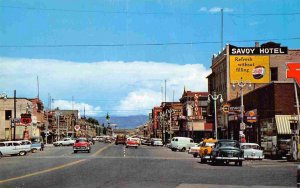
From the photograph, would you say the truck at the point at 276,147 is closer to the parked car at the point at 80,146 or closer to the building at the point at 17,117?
the parked car at the point at 80,146

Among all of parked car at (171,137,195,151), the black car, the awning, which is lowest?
parked car at (171,137,195,151)

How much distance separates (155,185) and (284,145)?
31917 mm

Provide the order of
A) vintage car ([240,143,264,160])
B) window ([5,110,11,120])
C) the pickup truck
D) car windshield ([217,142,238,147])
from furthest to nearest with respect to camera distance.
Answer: the pickup truck → window ([5,110,11,120]) → vintage car ([240,143,264,160]) → car windshield ([217,142,238,147])

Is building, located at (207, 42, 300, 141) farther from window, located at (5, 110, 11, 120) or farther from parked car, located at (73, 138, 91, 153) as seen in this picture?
window, located at (5, 110, 11, 120)

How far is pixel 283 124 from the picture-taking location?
54656mm

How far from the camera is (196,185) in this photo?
21141mm

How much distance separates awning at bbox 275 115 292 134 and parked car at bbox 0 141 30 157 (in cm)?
3036

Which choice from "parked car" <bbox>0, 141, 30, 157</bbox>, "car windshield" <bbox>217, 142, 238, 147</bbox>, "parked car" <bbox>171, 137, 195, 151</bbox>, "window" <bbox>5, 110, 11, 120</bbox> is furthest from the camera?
"window" <bbox>5, 110, 11, 120</bbox>

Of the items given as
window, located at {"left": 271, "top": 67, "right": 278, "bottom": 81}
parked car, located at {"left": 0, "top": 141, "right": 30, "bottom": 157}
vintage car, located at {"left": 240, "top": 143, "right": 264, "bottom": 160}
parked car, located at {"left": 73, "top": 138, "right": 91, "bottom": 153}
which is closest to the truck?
vintage car, located at {"left": 240, "top": 143, "right": 264, "bottom": 160}

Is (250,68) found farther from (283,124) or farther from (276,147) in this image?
(276,147)

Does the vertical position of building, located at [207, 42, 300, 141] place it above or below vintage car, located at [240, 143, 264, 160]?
above

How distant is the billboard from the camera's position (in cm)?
7975

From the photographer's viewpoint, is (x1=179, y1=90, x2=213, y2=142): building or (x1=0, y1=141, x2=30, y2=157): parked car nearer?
(x1=0, y1=141, x2=30, y2=157): parked car

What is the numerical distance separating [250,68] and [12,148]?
38.0m
